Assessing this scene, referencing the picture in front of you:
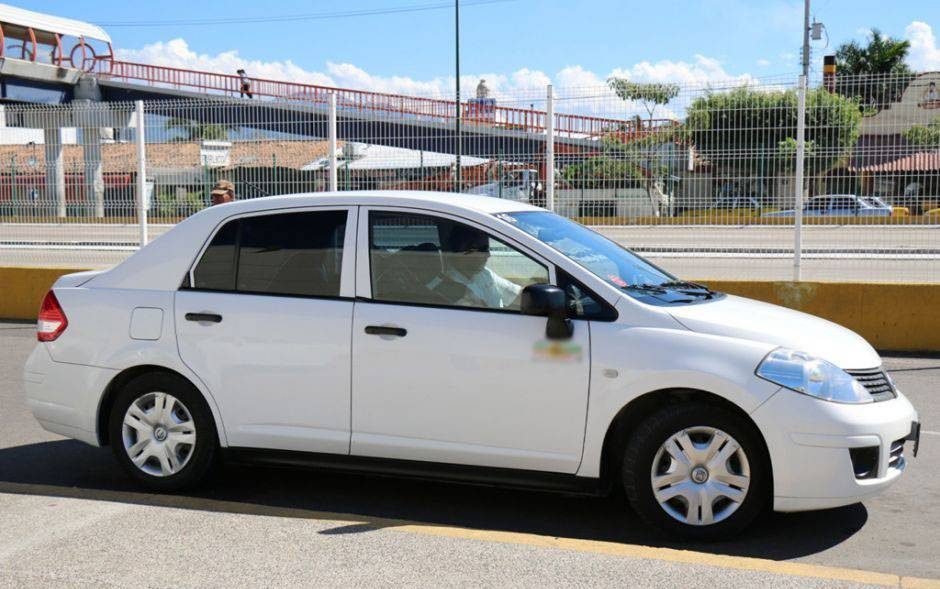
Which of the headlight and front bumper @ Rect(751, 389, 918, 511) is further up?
the headlight

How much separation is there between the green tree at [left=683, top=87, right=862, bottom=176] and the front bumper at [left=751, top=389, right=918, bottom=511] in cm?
679

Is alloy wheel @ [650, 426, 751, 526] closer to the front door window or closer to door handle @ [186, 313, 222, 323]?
the front door window

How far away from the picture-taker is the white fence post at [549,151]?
11.4 m

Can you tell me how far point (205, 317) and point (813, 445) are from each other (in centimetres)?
294

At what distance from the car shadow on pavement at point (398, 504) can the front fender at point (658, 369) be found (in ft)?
1.71

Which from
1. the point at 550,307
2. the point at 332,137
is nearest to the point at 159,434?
the point at 550,307

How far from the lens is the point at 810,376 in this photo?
4367 mm

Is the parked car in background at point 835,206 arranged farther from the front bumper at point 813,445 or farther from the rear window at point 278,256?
the rear window at point 278,256

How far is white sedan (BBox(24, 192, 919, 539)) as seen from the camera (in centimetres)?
441

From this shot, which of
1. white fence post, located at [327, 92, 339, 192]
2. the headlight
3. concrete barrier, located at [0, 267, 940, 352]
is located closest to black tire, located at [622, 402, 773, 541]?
the headlight

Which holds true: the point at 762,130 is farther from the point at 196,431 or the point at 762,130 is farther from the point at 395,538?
the point at 395,538

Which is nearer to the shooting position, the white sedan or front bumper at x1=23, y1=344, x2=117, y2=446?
the white sedan

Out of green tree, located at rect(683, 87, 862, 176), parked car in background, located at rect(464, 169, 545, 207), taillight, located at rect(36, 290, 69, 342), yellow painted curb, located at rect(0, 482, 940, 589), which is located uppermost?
green tree, located at rect(683, 87, 862, 176)

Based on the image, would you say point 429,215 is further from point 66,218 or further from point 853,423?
point 66,218
